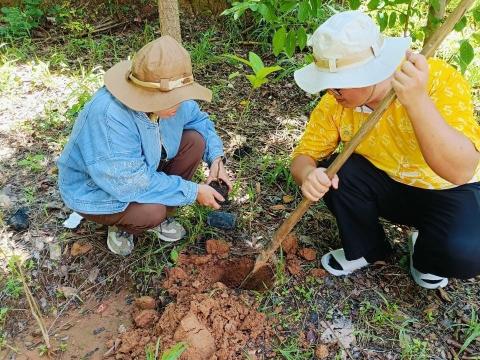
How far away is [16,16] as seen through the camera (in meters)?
4.49

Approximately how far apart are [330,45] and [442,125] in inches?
19.3

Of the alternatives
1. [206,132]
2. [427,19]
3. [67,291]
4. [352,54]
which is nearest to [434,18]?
[427,19]

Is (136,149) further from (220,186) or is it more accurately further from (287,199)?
(287,199)

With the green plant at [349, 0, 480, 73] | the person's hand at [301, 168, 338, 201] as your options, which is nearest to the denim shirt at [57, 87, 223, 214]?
the person's hand at [301, 168, 338, 201]

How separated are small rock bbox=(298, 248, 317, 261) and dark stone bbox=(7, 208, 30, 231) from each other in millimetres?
1543

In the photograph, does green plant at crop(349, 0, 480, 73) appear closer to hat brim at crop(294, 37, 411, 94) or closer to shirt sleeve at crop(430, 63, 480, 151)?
shirt sleeve at crop(430, 63, 480, 151)

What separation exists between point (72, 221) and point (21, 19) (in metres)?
2.79

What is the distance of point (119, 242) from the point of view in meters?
2.52

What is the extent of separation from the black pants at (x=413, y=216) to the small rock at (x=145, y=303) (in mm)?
980

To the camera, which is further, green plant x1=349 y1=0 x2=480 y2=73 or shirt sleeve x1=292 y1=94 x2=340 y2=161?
green plant x1=349 y1=0 x2=480 y2=73

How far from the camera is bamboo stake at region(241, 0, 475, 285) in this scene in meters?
1.42

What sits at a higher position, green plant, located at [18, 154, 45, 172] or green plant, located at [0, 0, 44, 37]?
green plant, located at [0, 0, 44, 37]

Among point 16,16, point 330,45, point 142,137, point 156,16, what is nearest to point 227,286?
point 142,137

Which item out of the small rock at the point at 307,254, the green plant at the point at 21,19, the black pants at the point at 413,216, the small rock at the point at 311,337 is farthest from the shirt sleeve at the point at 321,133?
the green plant at the point at 21,19
